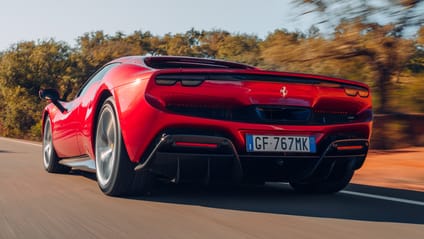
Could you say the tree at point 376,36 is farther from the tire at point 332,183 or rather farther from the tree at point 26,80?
the tree at point 26,80

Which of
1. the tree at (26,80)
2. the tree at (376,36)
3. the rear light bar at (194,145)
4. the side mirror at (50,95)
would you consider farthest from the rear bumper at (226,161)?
the tree at (26,80)

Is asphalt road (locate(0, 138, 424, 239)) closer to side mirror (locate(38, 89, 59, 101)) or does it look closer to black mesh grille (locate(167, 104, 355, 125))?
black mesh grille (locate(167, 104, 355, 125))

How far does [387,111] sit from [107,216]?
27.1ft

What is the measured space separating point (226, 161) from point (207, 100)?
0.46m

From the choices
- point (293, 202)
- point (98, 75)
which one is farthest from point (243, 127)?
point (98, 75)

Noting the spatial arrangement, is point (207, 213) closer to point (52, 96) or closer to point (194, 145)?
point (194, 145)

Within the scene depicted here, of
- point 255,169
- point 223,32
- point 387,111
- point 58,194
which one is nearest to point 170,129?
point 255,169

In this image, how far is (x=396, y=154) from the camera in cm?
988

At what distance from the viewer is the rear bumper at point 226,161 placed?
4570 mm

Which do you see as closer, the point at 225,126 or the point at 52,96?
the point at 225,126

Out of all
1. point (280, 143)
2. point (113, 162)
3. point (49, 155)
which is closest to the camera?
point (280, 143)

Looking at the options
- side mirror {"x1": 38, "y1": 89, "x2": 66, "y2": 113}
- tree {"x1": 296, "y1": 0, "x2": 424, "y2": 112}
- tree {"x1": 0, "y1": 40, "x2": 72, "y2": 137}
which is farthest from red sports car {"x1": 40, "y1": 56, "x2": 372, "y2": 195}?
tree {"x1": 0, "y1": 40, "x2": 72, "y2": 137}

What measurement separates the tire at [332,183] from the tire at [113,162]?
5.00ft

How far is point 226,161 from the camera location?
4.65m
